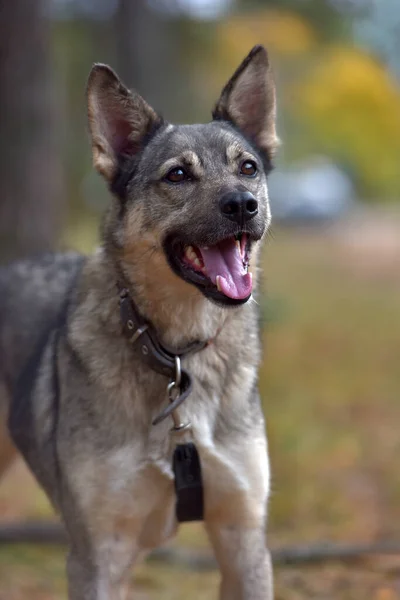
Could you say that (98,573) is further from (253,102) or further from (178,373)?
(253,102)

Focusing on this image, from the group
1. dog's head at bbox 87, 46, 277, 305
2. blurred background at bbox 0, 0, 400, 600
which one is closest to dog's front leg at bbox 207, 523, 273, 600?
dog's head at bbox 87, 46, 277, 305

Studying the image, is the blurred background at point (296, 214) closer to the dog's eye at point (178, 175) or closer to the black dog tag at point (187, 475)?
the dog's eye at point (178, 175)

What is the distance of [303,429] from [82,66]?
14.5 meters

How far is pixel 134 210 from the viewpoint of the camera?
3510 millimetres

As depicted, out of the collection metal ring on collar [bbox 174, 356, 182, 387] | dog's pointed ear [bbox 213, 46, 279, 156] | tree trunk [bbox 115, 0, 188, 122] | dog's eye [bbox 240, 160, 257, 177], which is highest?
tree trunk [bbox 115, 0, 188, 122]

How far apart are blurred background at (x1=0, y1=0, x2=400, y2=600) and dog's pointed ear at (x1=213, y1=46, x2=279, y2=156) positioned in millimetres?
485

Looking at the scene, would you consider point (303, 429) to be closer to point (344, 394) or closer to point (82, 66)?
point (344, 394)

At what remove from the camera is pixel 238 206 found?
10.5 ft

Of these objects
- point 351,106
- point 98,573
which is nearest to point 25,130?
point 98,573

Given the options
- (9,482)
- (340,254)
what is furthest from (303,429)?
(340,254)

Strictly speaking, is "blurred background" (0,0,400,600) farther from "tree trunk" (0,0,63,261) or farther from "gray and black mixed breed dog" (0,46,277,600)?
"gray and black mixed breed dog" (0,46,277,600)

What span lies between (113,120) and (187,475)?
1547 millimetres

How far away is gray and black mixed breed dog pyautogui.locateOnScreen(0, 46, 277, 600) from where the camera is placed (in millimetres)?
3348

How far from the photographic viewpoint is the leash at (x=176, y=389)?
3387 millimetres
